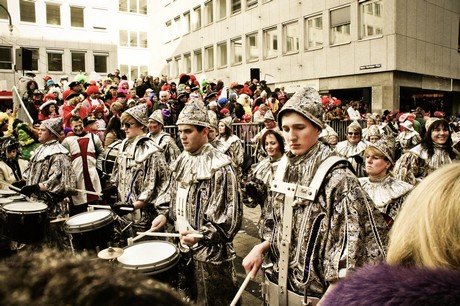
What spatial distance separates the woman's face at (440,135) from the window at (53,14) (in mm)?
36610

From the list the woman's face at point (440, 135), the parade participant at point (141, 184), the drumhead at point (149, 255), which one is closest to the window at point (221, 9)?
the woman's face at point (440, 135)

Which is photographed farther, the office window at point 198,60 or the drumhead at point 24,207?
the office window at point 198,60

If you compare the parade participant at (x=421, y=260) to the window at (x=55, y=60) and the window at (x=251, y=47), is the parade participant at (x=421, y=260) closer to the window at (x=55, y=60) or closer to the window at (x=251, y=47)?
the window at (x=251, y=47)

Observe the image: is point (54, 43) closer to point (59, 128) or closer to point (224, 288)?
point (59, 128)

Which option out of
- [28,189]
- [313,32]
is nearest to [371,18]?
[313,32]

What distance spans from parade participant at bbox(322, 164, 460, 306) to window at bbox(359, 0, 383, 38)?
2169 centimetres

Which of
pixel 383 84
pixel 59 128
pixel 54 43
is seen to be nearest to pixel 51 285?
pixel 59 128

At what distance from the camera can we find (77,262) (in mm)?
745

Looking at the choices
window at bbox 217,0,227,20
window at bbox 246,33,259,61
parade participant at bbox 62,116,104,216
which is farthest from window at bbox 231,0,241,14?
parade participant at bbox 62,116,104,216

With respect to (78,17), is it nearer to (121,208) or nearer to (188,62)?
(188,62)

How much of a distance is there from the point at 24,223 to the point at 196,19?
32.9 metres

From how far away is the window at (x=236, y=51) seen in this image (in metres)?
29.9

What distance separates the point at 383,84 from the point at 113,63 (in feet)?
87.2

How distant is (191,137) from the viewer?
150 inches
